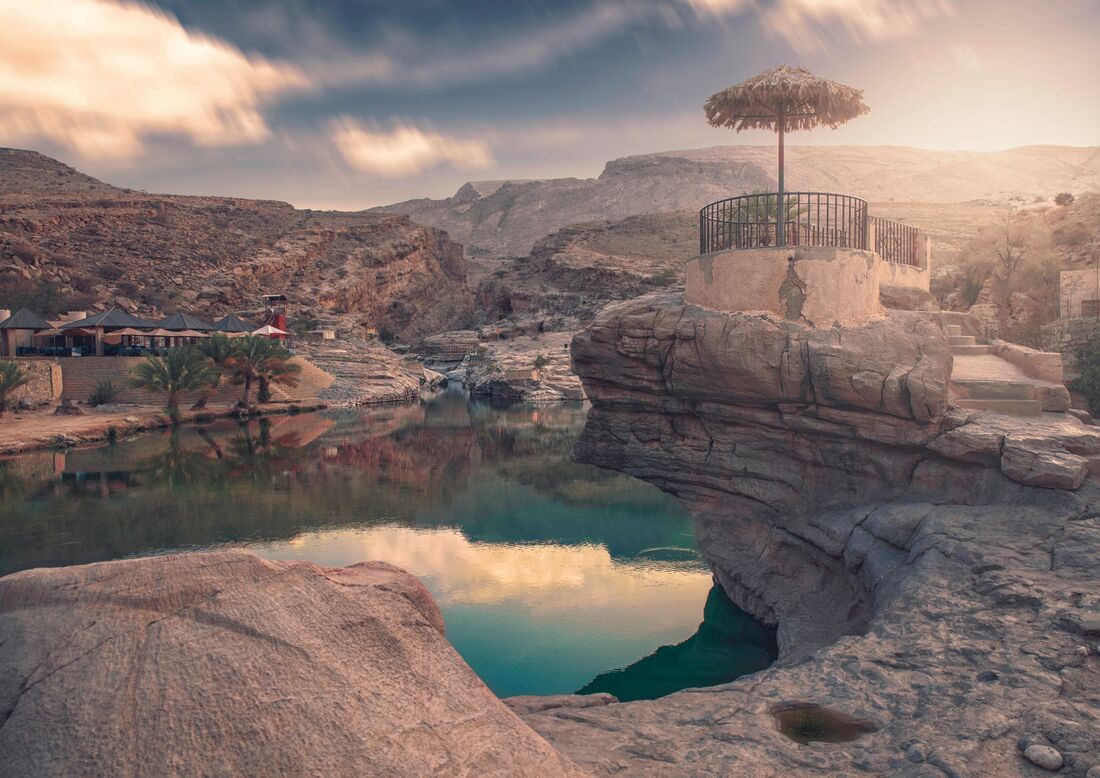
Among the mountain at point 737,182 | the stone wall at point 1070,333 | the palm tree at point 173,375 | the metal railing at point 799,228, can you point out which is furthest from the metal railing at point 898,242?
the mountain at point 737,182

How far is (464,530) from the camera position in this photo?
19.8 meters

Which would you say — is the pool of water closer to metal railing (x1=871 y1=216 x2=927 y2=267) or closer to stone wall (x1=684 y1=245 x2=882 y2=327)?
stone wall (x1=684 y1=245 x2=882 y2=327)

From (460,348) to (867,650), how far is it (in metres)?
75.9

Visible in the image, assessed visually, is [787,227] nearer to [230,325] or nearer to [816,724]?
[816,724]

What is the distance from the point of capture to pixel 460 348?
266ft

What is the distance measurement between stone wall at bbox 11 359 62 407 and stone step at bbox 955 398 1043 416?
41224mm

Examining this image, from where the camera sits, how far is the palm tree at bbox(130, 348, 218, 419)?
38250 mm

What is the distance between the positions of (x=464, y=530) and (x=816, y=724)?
14728mm

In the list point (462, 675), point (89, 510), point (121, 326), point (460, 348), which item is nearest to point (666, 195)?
point (460, 348)

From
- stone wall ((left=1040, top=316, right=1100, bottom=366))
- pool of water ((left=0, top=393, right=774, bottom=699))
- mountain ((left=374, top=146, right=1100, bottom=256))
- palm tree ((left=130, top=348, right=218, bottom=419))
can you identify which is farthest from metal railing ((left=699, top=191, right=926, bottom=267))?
mountain ((left=374, top=146, right=1100, bottom=256))

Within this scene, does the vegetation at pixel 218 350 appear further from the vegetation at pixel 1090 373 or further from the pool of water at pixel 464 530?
the vegetation at pixel 1090 373

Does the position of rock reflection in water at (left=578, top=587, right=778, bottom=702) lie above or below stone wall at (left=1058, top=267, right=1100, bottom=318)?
below

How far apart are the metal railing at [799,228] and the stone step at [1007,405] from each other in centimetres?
336

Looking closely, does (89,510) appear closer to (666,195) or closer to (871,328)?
(871,328)
